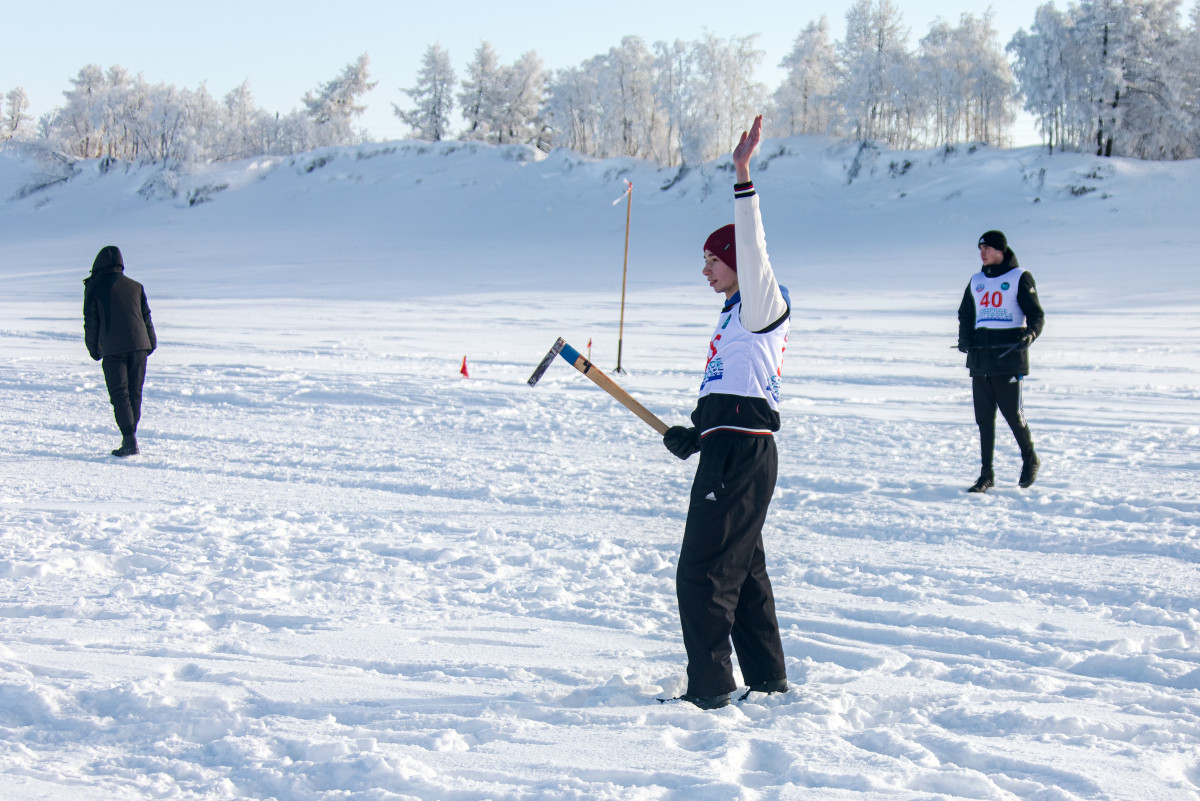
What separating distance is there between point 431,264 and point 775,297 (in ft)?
104

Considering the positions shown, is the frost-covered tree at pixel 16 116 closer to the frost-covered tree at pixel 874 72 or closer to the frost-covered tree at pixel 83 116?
the frost-covered tree at pixel 83 116

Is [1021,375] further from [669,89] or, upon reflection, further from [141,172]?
[141,172]

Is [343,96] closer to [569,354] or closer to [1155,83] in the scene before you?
[1155,83]

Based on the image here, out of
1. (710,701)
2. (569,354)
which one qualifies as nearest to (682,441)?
(569,354)

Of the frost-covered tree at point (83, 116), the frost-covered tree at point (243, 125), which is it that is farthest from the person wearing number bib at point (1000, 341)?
the frost-covered tree at point (83, 116)

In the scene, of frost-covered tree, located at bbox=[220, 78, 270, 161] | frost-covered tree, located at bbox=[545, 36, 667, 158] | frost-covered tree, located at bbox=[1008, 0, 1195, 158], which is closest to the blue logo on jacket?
frost-covered tree, located at bbox=[1008, 0, 1195, 158]

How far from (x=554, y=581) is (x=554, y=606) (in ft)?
1.11

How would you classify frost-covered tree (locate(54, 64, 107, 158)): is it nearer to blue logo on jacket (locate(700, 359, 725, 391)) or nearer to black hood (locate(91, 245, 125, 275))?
black hood (locate(91, 245, 125, 275))

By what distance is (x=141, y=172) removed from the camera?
5506cm

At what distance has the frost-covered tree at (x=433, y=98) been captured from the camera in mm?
71062

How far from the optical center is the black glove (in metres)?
3.13

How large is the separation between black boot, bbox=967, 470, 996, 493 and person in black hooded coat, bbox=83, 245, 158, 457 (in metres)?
6.06

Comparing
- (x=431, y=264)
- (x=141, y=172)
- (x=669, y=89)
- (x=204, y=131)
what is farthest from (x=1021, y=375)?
(x=204, y=131)

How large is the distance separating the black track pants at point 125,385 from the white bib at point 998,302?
20.0ft
